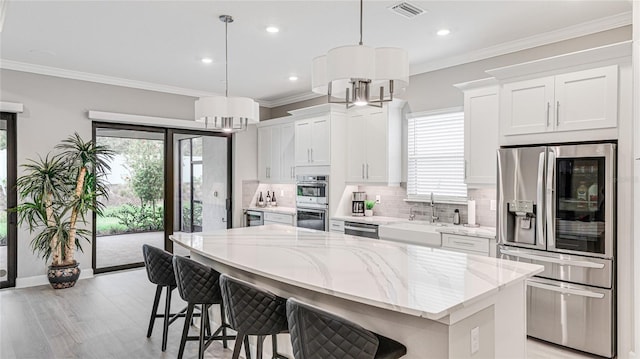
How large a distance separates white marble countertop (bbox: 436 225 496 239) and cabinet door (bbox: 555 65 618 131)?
3.86 ft

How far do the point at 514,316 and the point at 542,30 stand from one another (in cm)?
296

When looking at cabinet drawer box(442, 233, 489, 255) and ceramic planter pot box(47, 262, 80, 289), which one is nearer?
cabinet drawer box(442, 233, 489, 255)

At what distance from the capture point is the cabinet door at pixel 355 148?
5555mm

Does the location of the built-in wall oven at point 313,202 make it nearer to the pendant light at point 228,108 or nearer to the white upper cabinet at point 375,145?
the white upper cabinet at point 375,145

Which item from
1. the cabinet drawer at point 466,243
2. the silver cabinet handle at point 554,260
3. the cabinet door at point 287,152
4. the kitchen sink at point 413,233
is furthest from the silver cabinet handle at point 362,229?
the silver cabinet handle at point 554,260

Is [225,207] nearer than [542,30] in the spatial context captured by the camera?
No

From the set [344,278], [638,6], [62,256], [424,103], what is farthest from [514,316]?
[62,256]

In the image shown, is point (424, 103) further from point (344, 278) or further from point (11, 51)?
point (11, 51)

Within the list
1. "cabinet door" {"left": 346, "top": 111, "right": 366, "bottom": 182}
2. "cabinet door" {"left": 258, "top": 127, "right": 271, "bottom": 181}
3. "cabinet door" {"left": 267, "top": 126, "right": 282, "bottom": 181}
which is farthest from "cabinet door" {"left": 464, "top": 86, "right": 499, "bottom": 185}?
"cabinet door" {"left": 258, "top": 127, "right": 271, "bottom": 181}

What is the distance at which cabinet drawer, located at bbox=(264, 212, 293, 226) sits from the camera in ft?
21.0

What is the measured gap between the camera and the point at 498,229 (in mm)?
3693

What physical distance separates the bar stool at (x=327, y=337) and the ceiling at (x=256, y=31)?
260 cm

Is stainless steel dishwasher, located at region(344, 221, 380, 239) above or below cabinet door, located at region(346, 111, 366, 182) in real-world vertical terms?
below

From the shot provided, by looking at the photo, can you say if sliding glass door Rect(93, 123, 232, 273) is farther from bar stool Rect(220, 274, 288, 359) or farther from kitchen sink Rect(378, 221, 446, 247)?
bar stool Rect(220, 274, 288, 359)
